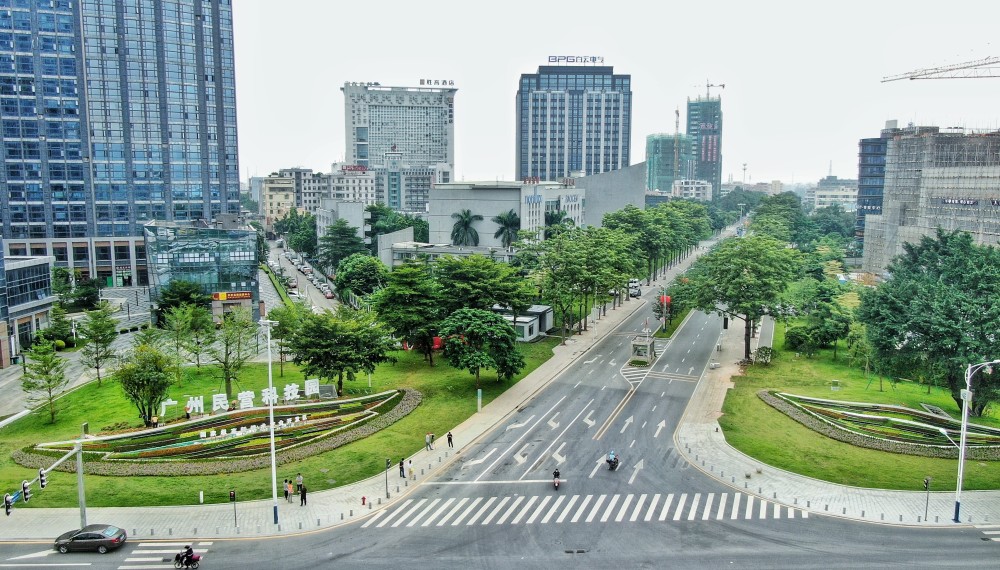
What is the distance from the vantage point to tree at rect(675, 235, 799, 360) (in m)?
83.0

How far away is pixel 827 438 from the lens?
197 feet

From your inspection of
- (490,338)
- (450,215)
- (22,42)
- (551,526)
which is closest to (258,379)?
(490,338)

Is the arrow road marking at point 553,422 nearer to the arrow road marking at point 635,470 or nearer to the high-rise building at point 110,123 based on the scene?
the arrow road marking at point 635,470

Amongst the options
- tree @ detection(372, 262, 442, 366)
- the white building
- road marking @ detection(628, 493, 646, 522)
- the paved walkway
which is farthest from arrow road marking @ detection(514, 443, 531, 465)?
the white building

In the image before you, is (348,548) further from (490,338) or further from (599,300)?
(599,300)

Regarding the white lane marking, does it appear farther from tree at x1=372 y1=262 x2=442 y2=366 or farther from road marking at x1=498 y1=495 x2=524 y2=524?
tree at x1=372 y1=262 x2=442 y2=366

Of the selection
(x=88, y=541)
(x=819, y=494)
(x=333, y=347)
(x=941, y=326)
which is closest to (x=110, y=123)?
(x=333, y=347)

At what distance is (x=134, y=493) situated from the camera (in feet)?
160

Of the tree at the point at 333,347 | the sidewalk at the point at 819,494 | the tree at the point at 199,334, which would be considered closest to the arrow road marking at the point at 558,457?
the sidewalk at the point at 819,494

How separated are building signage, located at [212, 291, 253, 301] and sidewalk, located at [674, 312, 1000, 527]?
208 ft

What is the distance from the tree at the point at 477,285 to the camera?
81938mm

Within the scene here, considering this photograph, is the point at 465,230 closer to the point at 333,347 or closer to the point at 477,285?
the point at 477,285

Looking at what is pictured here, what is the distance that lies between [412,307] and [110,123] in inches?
3276

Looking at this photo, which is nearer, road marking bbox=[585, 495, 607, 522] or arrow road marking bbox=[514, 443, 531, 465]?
road marking bbox=[585, 495, 607, 522]
